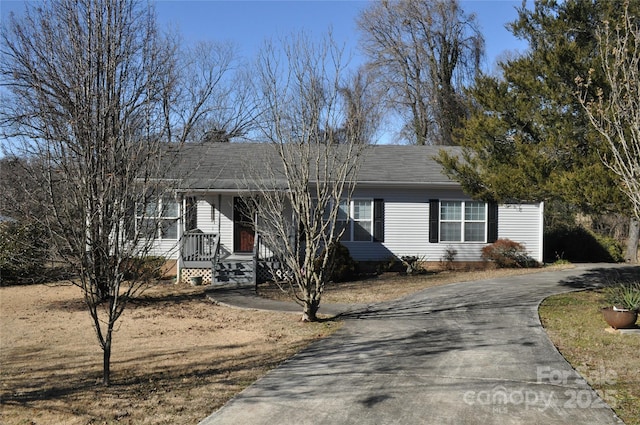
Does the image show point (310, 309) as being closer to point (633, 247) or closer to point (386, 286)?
point (386, 286)

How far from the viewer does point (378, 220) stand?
17188mm

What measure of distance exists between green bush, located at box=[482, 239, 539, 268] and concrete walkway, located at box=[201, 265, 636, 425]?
24.5 ft

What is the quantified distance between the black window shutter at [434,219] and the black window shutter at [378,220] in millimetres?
1652

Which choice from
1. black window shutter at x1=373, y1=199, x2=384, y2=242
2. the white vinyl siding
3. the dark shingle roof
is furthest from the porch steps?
the white vinyl siding

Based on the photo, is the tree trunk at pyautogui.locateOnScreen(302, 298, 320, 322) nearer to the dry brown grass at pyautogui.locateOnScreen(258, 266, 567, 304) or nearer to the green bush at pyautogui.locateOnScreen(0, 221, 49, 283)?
the dry brown grass at pyautogui.locateOnScreen(258, 266, 567, 304)

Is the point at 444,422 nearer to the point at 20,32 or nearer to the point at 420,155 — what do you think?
the point at 20,32

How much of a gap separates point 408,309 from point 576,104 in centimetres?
536

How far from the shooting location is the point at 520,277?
14.9 m

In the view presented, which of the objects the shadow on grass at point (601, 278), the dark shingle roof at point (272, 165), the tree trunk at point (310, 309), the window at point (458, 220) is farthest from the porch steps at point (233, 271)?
the shadow on grass at point (601, 278)

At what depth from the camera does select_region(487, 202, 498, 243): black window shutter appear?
1756cm

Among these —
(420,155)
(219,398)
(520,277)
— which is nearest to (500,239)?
(520,277)

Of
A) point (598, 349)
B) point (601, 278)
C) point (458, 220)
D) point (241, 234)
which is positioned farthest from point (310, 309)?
point (601, 278)

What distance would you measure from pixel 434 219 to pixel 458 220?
0.87 m

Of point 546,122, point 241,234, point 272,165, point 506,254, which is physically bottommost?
point 506,254
